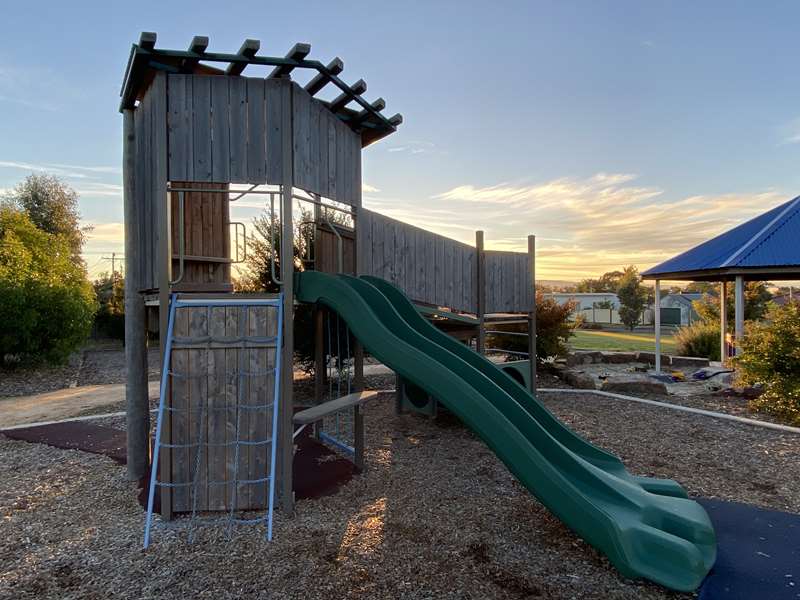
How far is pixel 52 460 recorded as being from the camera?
18.5 ft

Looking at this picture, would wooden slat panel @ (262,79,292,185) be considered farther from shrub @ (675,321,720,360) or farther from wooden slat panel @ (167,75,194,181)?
shrub @ (675,321,720,360)

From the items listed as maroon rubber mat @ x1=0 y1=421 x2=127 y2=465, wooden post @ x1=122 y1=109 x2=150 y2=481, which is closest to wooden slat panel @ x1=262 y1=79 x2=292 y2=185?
wooden post @ x1=122 y1=109 x2=150 y2=481

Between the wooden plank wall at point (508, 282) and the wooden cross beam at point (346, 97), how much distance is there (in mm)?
3878

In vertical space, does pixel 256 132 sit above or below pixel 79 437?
above

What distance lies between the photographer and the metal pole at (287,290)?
169 inches

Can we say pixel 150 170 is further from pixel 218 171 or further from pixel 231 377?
pixel 231 377

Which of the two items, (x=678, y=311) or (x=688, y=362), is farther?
(x=678, y=311)

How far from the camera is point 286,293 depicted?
14.3 ft

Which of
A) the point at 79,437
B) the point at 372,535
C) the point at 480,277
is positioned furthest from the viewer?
the point at 480,277

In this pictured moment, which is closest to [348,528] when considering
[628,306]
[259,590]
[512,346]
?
[259,590]

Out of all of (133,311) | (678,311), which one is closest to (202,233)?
(133,311)

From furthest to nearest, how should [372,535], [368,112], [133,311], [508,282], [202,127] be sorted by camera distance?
1. [508,282]
2. [368,112]
3. [133,311]
4. [202,127]
5. [372,535]

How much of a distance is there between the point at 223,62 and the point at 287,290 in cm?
208

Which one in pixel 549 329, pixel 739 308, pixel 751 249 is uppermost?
pixel 751 249
